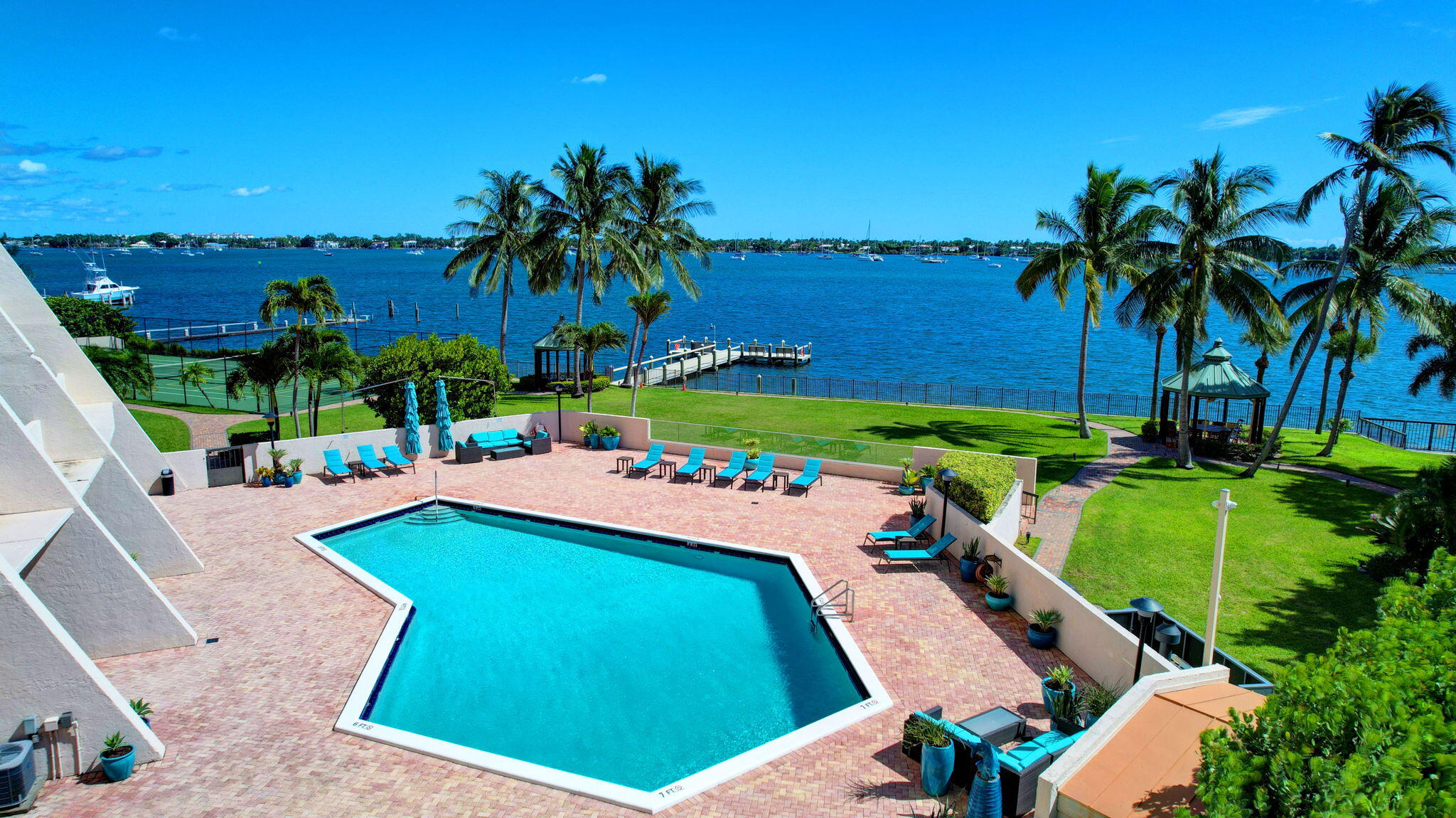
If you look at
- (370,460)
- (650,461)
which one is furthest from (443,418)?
(650,461)

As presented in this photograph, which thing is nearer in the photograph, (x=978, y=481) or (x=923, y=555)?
(x=923, y=555)

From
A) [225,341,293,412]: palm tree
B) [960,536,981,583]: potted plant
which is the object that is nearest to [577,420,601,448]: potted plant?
[225,341,293,412]: palm tree

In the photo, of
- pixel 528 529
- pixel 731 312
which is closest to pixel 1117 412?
pixel 528 529

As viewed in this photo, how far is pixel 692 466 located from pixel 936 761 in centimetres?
1492

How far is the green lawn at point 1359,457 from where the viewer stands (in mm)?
25453

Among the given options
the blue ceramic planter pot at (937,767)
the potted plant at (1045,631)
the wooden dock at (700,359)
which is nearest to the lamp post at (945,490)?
the potted plant at (1045,631)

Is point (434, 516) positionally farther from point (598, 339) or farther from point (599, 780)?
point (598, 339)

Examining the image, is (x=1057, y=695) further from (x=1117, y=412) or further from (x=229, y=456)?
(x=1117, y=412)

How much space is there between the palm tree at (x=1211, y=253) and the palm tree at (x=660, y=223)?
64.4ft

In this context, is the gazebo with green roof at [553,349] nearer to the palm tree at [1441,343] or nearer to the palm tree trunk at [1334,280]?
the palm tree trunk at [1334,280]

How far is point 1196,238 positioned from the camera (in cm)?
2500

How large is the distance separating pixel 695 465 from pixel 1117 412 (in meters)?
34.3

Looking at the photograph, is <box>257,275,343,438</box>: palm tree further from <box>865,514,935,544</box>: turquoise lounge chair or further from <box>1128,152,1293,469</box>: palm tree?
<box>1128,152,1293,469</box>: palm tree

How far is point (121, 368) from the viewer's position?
29312mm
